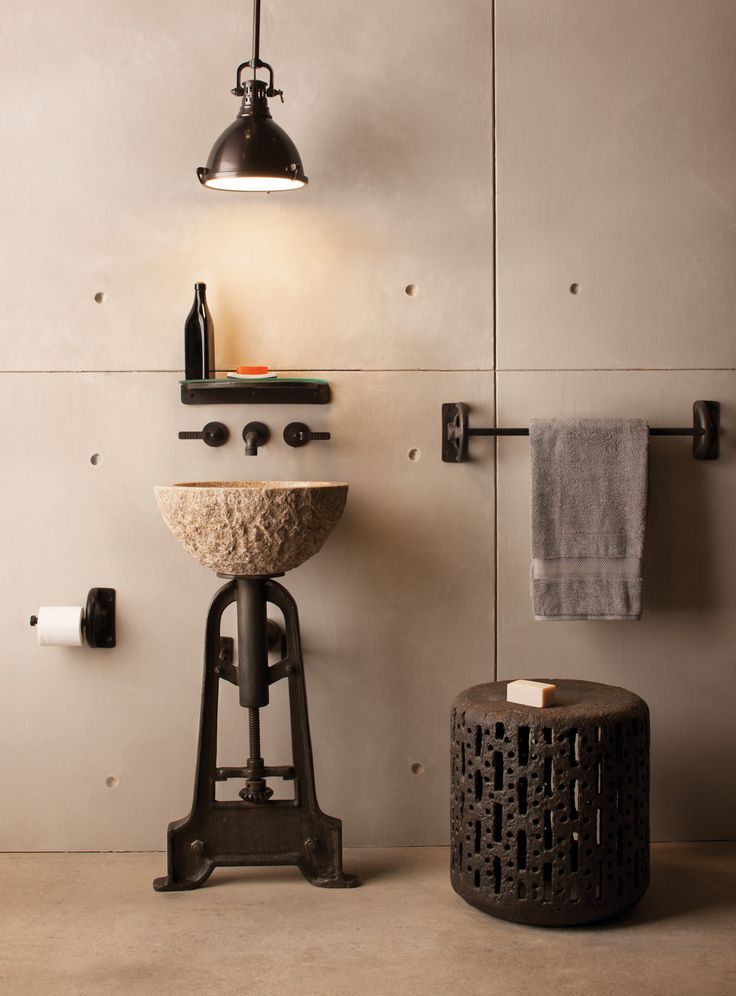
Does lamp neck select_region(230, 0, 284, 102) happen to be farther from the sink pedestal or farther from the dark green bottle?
the sink pedestal

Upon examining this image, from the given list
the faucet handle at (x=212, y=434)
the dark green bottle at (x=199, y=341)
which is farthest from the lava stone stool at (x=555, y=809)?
the dark green bottle at (x=199, y=341)

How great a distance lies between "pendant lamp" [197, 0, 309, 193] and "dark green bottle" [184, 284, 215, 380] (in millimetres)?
319

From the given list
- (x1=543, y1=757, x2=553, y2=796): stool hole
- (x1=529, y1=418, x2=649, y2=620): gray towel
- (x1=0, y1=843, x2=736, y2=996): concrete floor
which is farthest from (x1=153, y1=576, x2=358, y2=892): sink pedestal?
(x1=529, y1=418, x2=649, y2=620): gray towel

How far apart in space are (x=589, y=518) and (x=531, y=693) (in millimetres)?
550

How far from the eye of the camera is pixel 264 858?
2508 mm

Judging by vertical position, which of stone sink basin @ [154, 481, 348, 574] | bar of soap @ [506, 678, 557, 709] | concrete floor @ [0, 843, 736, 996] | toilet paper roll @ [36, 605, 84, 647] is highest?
stone sink basin @ [154, 481, 348, 574]

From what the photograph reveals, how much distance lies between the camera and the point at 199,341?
2678 millimetres

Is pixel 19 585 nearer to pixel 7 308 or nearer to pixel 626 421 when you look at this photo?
pixel 7 308

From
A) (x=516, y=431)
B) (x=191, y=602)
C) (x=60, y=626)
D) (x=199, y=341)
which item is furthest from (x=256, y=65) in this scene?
(x=60, y=626)

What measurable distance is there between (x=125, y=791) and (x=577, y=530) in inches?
54.2

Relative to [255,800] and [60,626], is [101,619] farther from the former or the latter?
[255,800]

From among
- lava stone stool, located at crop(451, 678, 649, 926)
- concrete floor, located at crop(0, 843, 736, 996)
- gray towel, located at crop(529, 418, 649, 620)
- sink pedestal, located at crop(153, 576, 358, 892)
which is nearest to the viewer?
concrete floor, located at crop(0, 843, 736, 996)

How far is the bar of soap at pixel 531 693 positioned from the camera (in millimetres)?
2256

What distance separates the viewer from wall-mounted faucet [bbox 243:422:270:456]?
104 inches
